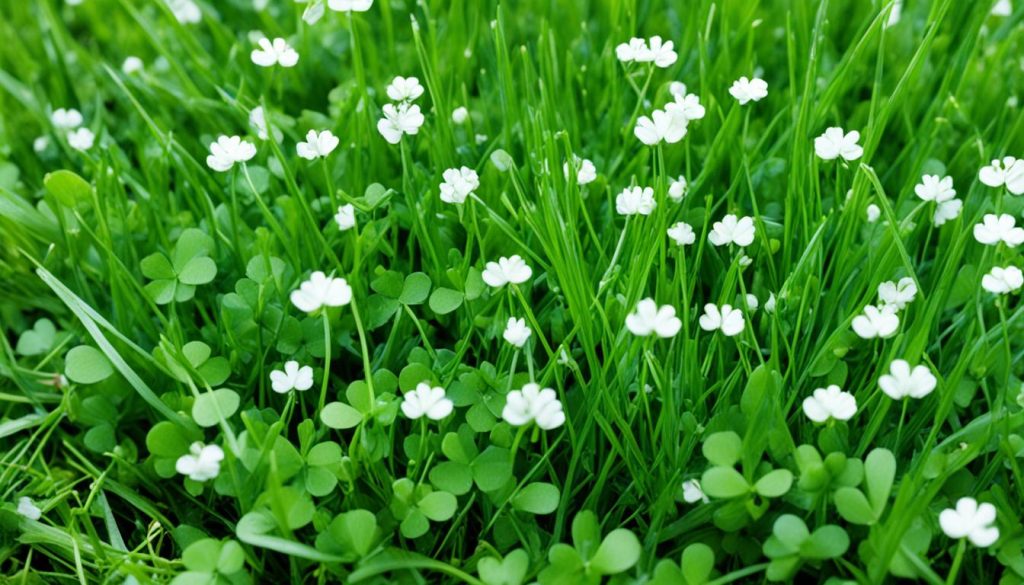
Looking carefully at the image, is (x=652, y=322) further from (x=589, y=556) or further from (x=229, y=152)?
(x=229, y=152)

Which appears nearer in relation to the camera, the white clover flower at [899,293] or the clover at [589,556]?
the clover at [589,556]

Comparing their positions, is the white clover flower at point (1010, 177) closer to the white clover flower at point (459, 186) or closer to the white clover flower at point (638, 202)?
the white clover flower at point (638, 202)

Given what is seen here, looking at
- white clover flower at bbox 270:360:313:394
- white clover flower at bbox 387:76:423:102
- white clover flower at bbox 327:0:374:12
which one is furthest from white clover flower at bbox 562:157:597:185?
white clover flower at bbox 270:360:313:394

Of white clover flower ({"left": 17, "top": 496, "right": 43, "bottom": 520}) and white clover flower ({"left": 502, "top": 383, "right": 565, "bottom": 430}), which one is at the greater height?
white clover flower ({"left": 502, "top": 383, "right": 565, "bottom": 430})

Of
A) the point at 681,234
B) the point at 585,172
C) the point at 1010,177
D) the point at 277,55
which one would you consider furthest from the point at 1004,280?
the point at 277,55

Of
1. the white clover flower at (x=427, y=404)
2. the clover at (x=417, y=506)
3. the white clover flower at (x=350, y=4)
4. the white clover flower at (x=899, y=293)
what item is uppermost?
the white clover flower at (x=350, y=4)

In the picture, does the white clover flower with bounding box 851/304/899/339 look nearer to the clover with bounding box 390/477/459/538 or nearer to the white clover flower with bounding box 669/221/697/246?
the white clover flower with bounding box 669/221/697/246

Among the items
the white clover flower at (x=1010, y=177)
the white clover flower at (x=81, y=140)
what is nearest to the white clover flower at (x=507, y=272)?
the white clover flower at (x=1010, y=177)
